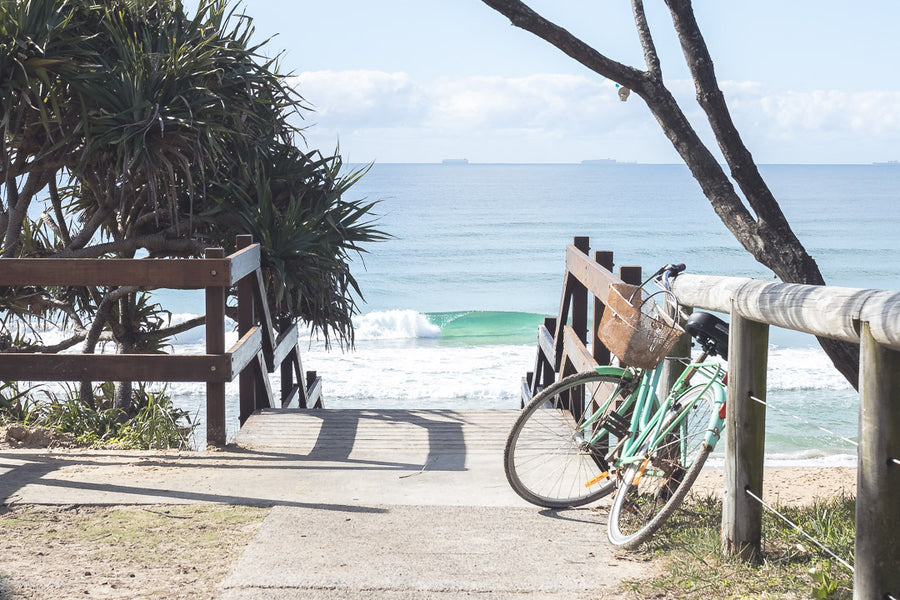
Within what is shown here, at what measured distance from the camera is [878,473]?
8.11 ft

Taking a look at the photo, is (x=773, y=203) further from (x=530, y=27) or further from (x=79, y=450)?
(x=79, y=450)

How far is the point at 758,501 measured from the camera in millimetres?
3227

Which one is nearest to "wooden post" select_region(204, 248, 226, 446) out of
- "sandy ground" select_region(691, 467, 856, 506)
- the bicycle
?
the bicycle

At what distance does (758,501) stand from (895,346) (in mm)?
1082

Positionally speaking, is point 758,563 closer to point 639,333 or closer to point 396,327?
point 639,333

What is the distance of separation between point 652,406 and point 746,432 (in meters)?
0.78

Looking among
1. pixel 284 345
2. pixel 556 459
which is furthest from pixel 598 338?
pixel 284 345

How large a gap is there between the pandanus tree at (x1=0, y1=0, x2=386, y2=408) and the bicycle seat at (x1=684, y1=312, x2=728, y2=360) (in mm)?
5221

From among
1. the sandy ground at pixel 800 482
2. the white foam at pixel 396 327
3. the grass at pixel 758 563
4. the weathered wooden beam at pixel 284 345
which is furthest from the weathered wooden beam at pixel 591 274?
the white foam at pixel 396 327

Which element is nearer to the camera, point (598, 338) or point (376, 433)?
point (598, 338)

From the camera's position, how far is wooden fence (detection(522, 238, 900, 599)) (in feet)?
7.99

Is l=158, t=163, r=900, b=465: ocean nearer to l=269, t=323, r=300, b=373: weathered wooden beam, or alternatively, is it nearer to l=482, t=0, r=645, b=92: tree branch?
l=269, t=323, r=300, b=373: weathered wooden beam

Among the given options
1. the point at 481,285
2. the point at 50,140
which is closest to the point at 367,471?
the point at 50,140

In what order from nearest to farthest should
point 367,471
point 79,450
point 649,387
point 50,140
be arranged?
1. point 649,387
2. point 367,471
3. point 79,450
4. point 50,140
